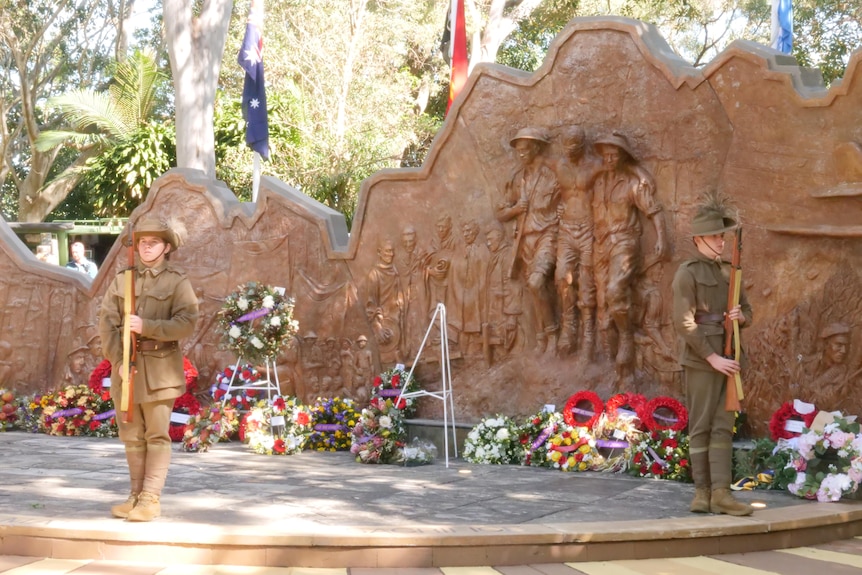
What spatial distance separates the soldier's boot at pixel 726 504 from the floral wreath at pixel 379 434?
3523mm

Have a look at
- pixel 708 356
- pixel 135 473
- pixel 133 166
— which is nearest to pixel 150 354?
pixel 135 473

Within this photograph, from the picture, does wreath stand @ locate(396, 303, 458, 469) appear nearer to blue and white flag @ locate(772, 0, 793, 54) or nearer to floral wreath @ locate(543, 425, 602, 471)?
floral wreath @ locate(543, 425, 602, 471)

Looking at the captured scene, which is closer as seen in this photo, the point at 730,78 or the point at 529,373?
Result: the point at 730,78

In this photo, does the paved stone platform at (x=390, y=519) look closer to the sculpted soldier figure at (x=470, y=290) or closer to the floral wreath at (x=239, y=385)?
the sculpted soldier figure at (x=470, y=290)

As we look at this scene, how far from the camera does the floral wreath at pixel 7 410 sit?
12.7 metres

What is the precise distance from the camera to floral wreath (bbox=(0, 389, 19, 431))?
12.7 metres

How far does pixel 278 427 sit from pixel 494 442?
7.57 feet

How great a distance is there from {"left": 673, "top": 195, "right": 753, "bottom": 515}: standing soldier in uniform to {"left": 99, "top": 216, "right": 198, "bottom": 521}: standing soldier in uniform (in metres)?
3.27

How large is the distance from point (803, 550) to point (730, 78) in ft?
13.6

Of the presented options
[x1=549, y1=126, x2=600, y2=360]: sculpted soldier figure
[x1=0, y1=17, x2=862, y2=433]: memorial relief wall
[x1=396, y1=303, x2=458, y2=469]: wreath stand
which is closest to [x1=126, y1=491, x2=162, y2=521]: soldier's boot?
[x1=396, y1=303, x2=458, y2=469]: wreath stand

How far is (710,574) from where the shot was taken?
5879 millimetres

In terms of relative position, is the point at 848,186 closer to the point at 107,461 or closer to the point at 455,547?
the point at 455,547

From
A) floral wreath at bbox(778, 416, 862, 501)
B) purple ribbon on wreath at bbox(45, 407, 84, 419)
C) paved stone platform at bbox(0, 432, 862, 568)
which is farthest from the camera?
purple ribbon on wreath at bbox(45, 407, 84, 419)

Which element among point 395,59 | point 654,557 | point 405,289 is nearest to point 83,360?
point 405,289
